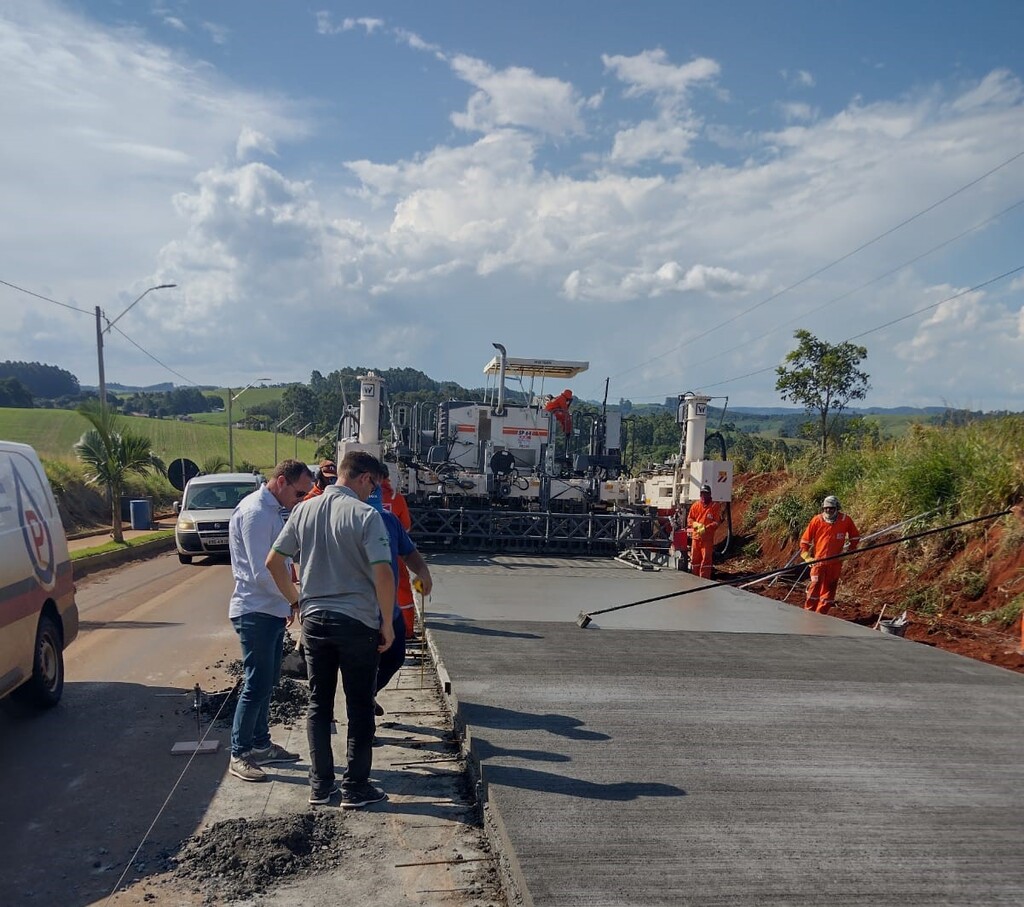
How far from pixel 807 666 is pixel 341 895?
14.0ft

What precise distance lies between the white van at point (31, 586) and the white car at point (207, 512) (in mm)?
9190

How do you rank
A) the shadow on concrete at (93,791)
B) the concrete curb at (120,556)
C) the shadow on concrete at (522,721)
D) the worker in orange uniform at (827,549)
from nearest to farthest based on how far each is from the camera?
the shadow on concrete at (93,791) < the shadow on concrete at (522,721) < the worker in orange uniform at (827,549) < the concrete curb at (120,556)

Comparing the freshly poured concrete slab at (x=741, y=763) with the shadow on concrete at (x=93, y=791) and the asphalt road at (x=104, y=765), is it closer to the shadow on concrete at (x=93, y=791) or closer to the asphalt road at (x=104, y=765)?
the shadow on concrete at (x=93, y=791)

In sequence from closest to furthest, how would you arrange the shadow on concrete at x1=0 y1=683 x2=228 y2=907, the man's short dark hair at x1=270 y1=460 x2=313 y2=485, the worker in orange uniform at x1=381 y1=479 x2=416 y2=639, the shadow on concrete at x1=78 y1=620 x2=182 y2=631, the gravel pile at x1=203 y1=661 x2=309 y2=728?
the shadow on concrete at x1=0 y1=683 x2=228 y2=907 < the man's short dark hair at x1=270 y1=460 x2=313 y2=485 < the gravel pile at x1=203 y1=661 x2=309 y2=728 < the worker in orange uniform at x1=381 y1=479 x2=416 y2=639 < the shadow on concrete at x1=78 y1=620 x2=182 y2=631

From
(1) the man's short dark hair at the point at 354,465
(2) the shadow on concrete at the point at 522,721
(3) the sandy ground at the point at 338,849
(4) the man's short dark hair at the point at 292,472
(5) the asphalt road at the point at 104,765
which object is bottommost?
(5) the asphalt road at the point at 104,765

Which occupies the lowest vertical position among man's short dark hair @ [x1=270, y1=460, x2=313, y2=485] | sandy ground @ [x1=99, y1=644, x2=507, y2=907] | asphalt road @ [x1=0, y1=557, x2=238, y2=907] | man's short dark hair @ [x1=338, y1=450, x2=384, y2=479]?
asphalt road @ [x1=0, y1=557, x2=238, y2=907]

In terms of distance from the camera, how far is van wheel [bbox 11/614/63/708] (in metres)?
6.44

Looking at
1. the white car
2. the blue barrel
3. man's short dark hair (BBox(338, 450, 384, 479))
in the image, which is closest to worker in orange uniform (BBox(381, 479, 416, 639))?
man's short dark hair (BBox(338, 450, 384, 479))

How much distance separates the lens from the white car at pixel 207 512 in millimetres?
16531

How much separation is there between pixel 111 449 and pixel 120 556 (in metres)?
3.48

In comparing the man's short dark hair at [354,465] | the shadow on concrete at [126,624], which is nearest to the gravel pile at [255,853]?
the man's short dark hair at [354,465]

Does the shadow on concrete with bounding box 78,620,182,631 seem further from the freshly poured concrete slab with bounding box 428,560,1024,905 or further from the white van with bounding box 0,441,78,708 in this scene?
the freshly poured concrete slab with bounding box 428,560,1024,905

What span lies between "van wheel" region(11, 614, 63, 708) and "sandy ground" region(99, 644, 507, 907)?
2.13 meters

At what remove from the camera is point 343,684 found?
4789mm
